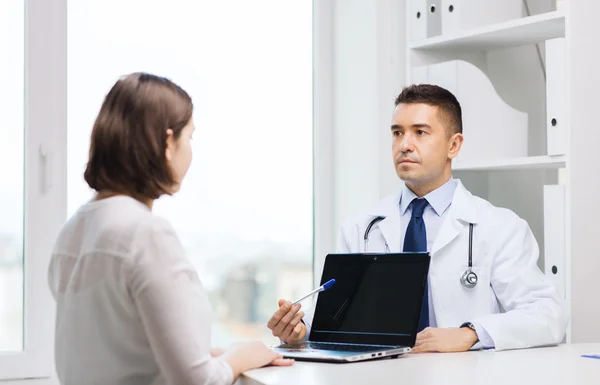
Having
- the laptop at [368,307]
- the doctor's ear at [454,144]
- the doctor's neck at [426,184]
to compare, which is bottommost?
the laptop at [368,307]

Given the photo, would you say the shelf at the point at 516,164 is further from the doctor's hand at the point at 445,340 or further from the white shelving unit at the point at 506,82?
the doctor's hand at the point at 445,340

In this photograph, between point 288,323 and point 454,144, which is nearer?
point 288,323

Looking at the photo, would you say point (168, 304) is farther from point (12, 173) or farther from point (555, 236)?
point (12, 173)

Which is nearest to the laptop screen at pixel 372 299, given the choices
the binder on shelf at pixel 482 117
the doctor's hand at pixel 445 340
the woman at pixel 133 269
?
the doctor's hand at pixel 445 340

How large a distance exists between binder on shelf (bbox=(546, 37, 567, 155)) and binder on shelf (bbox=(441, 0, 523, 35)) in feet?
1.32

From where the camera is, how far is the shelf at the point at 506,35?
2.35 metres

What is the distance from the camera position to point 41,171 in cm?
254

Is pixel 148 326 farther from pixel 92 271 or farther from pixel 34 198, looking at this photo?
pixel 34 198

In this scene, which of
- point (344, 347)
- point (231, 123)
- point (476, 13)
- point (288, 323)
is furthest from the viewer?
point (231, 123)

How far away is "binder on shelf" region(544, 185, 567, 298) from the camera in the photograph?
7.32ft

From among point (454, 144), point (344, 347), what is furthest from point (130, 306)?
point (454, 144)

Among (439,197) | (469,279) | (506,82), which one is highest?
(506,82)

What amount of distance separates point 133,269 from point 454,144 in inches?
50.8

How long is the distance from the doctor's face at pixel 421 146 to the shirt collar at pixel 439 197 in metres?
0.02
